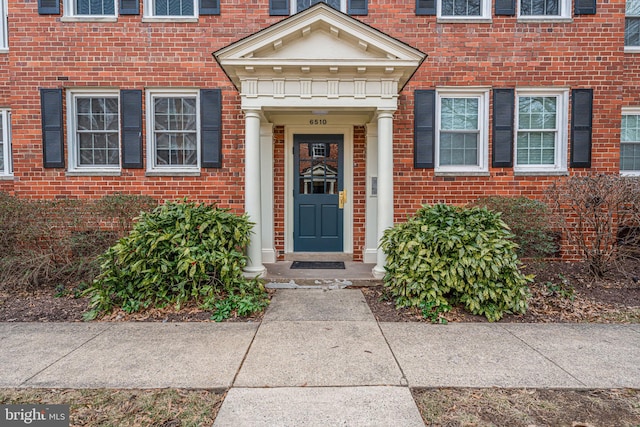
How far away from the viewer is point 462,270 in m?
4.20

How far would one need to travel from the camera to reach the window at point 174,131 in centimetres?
654

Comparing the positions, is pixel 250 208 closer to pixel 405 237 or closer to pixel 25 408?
pixel 405 237

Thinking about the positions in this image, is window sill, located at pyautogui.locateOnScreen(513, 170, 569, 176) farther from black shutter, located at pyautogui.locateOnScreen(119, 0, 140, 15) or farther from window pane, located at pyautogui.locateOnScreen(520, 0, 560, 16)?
black shutter, located at pyautogui.locateOnScreen(119, 0, 140, 15)

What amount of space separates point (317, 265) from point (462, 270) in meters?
2.86

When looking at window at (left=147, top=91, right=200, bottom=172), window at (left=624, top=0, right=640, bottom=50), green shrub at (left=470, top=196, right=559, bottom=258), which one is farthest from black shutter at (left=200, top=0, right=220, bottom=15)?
window at (left=624, top=0, right=640, bottom=50)

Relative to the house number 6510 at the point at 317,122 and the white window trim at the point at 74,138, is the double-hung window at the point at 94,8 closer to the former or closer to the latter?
the white window trim at the point at 74,138

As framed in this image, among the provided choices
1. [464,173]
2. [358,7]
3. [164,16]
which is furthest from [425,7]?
[164,16]

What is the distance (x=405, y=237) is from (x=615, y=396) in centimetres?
258

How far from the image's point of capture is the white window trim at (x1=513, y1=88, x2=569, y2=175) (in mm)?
6465

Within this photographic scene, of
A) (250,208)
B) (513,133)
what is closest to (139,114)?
(250,208)

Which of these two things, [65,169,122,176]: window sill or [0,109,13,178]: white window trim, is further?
[0,109,13,178]: white window trim

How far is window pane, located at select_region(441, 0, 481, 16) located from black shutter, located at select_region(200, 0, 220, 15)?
4.18 m

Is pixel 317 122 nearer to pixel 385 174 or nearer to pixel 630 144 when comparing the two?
pixel 385 174

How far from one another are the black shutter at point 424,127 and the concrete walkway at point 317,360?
3.35m
